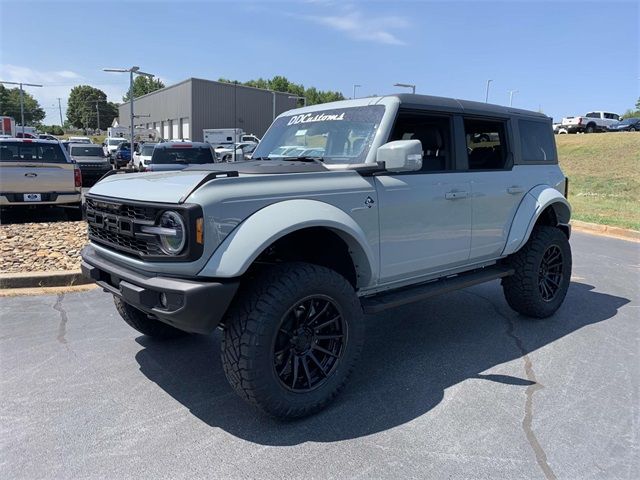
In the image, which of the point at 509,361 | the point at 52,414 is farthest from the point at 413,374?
the point at 52,414

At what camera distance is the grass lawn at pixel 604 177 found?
42.1ft

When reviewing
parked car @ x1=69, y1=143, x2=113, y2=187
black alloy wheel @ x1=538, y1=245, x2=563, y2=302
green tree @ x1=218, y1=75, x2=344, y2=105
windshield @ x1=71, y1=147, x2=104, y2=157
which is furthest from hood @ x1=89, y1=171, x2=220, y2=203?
green tree @ x1=218, y1=75, x2=344, y2=105

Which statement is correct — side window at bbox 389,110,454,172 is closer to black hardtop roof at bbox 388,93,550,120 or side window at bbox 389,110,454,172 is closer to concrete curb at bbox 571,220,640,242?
black hardtop roof at bbox 388,93,550,120

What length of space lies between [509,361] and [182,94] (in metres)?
59.5

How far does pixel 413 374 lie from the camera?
12.4ft

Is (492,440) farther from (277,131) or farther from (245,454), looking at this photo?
(277,131)

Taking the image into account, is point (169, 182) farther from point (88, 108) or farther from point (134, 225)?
point (88, 108)

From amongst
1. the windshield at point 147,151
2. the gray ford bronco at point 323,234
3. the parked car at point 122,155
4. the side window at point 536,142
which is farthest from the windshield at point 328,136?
the parked car at point 122,155

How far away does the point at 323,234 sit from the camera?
134 inches

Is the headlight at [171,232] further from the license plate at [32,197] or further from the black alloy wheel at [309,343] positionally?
the license plate at [32,197]

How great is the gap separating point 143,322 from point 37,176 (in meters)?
6.57

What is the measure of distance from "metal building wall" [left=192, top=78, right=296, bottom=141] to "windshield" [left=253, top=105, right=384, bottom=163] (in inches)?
2047

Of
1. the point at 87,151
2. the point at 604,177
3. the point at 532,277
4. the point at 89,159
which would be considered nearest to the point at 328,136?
the point at 532,277

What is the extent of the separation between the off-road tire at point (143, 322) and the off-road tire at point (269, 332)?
4.58 ft
